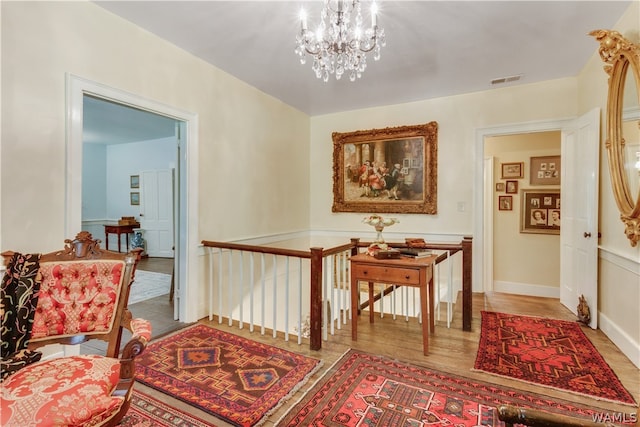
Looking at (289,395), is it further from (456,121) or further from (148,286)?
(456,121)

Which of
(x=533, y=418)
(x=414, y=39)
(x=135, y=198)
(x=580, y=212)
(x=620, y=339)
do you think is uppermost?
(x=414, y=39)

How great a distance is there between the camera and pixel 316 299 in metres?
2.69

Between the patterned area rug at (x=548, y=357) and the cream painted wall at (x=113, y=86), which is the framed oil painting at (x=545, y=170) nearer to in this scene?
the patterned area rug at (x=548, y=357)

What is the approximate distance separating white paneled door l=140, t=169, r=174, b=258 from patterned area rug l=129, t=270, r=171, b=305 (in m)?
1.64

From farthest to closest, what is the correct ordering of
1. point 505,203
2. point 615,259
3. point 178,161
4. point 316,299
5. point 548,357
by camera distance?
1. point 505,203
2. point 178,161
3. point 615,259
4. point 316,299
5. point 548,357

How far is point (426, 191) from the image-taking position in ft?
15.3

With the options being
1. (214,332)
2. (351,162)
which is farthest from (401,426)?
(351,162)

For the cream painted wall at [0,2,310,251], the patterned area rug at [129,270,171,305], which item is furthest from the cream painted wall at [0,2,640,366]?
the patterned area rug at [129,270,171,305]

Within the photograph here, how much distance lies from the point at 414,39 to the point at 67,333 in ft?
11.2

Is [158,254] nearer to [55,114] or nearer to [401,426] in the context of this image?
[55,114]

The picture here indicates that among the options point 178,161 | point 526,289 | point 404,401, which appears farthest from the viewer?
point 526,289

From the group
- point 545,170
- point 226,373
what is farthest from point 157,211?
point 545,170

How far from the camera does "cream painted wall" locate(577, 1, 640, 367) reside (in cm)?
247

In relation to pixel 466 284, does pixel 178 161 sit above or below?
above
